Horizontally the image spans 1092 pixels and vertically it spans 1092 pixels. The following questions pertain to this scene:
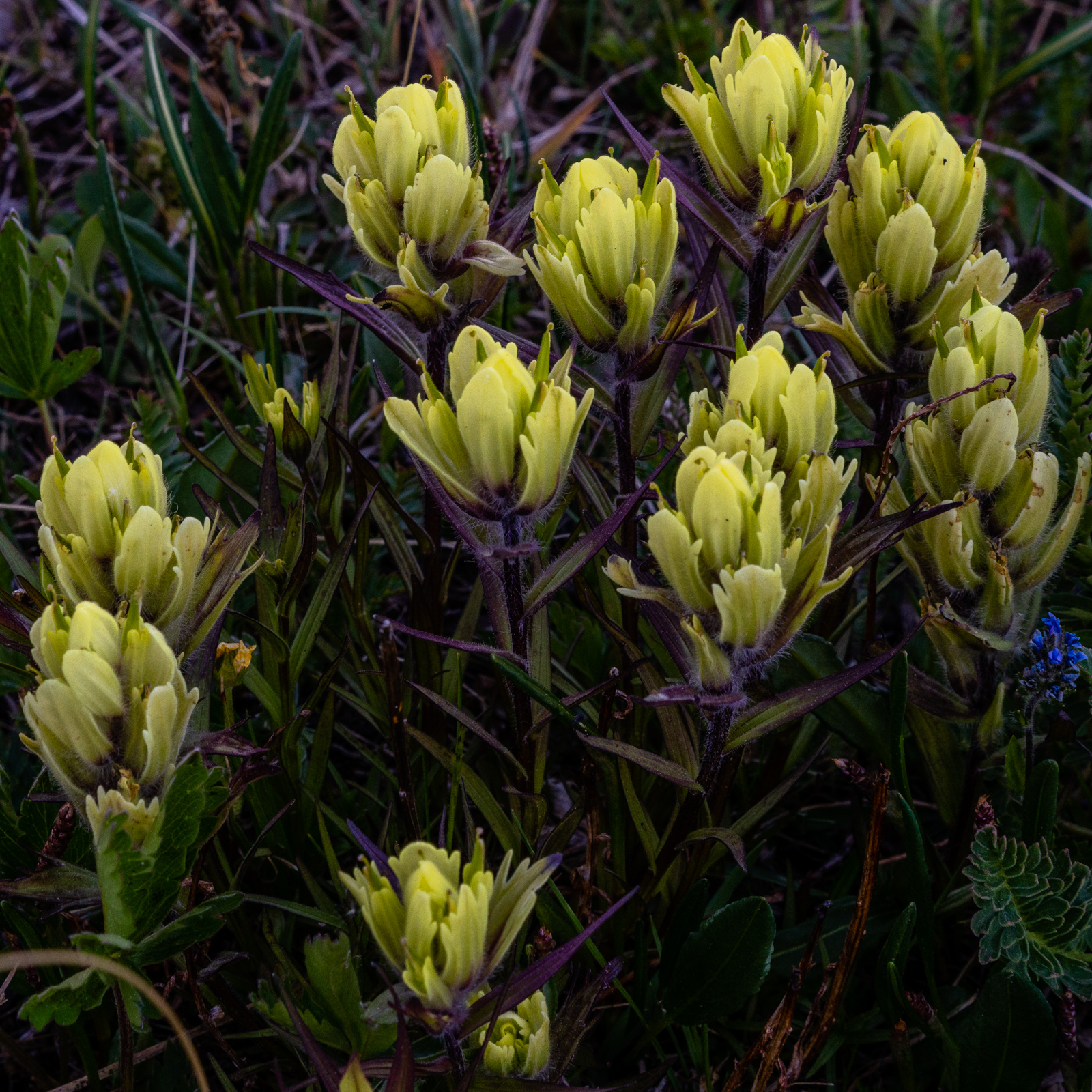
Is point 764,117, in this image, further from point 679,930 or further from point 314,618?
point 679,930

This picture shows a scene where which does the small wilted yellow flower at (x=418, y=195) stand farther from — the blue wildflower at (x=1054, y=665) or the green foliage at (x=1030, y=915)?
the green foliage at (x=1030, y=915)

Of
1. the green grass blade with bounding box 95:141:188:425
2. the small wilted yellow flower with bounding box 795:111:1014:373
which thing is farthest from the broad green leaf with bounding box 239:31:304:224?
the small wilted yellow flower with bounding box 795:111:1014:373

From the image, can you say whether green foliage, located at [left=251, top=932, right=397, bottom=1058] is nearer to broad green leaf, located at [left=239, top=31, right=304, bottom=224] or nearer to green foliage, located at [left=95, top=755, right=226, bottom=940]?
green foliage, located at [left=95, top=755, right=226, bottom=940]

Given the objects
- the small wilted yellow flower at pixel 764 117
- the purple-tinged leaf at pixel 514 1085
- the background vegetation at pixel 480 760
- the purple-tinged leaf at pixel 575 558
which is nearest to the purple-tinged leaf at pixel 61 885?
the background vegetation at pixel 480 760

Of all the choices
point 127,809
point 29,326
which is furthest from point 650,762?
point 29,326

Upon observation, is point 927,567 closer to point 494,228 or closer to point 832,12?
point 494,228

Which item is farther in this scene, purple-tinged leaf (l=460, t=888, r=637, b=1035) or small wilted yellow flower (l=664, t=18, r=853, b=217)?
small wilted yellow flower (l=664, t=18, r=853, b=217)
